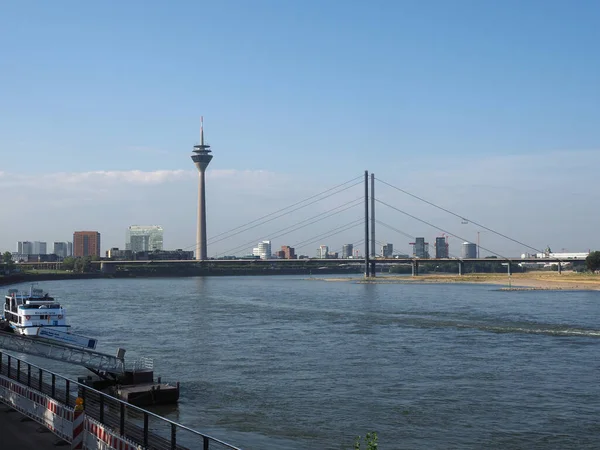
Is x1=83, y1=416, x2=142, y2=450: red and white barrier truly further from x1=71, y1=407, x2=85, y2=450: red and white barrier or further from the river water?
the river water

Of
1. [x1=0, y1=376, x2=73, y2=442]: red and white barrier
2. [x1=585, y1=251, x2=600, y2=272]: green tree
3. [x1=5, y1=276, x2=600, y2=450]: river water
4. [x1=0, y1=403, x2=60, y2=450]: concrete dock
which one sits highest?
[x1=585, y1=251, x2=600, y2=272]: green tree

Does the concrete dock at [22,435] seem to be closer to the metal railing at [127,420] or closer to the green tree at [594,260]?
the metal railing at [127,420]

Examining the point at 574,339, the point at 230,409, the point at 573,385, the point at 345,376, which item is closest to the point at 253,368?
the point at 345,376

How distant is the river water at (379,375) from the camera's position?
736 inches

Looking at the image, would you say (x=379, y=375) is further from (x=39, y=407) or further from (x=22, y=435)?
(x=22, y=435)

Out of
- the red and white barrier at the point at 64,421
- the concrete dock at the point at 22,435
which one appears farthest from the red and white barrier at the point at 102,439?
the concrete dock at the point at 22,435

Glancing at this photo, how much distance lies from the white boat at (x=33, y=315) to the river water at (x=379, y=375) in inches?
81.5

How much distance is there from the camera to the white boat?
3934 centimetres

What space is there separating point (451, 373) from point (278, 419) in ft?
32.1

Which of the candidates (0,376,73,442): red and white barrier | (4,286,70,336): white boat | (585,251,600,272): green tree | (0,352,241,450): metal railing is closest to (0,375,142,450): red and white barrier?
(0,376,73,442): red and white barrier

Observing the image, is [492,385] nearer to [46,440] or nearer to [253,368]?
[253,368]

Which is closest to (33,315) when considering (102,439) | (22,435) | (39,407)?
(39,407)

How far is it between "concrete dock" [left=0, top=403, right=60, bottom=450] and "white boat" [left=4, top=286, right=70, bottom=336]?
24901mm

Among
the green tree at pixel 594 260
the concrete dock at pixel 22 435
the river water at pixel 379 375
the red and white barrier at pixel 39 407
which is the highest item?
the green tree at pixel 594 260
